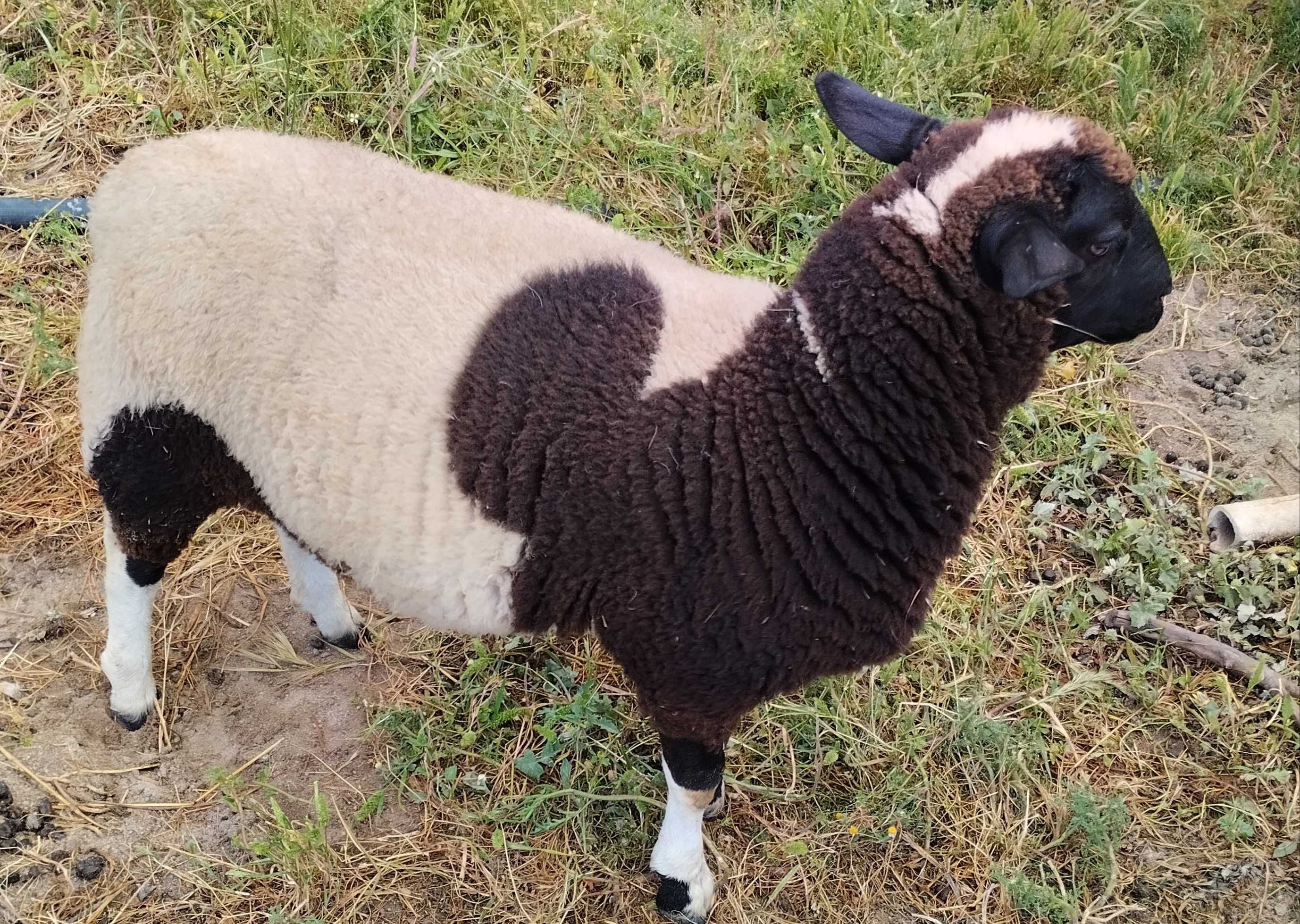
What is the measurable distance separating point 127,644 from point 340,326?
55.9 inches

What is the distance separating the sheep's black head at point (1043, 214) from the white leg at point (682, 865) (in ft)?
5.10

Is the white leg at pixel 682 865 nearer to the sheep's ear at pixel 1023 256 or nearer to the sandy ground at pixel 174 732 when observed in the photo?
the sandy ground at pixel 174 732

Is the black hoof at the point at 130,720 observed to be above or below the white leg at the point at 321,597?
below

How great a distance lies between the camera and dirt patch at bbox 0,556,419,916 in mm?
3016

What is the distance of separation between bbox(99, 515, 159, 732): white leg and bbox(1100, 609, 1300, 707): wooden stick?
3.15m

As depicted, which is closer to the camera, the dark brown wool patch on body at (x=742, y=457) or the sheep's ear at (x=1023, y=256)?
the sheep's ear at (x=1023, y=256)

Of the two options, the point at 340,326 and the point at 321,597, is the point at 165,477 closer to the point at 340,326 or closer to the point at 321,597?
the point at 340,326

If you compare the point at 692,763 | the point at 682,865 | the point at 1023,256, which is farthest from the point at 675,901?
the point at 1023,256

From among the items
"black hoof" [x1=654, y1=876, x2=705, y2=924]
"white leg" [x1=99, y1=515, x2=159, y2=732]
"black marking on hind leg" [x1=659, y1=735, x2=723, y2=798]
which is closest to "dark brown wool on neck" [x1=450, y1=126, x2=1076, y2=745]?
"black marking on hind leg" [x1=659, y1=735, x2=723, y2=798]

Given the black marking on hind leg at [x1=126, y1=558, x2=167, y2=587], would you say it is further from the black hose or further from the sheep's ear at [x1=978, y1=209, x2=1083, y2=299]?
the sheep's ear at [x1=978, y1=209, x2=1083, y2=299]

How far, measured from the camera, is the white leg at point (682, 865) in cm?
287

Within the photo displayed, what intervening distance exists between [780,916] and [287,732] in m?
1.61

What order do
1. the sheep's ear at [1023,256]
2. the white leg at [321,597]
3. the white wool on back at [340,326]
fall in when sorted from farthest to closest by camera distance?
the white leg at [321,597], the white wool on back at [340,326], the sheep's ear at [1023,256]

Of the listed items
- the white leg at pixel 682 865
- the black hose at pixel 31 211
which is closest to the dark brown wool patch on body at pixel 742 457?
the white leg at pixel 682 865
